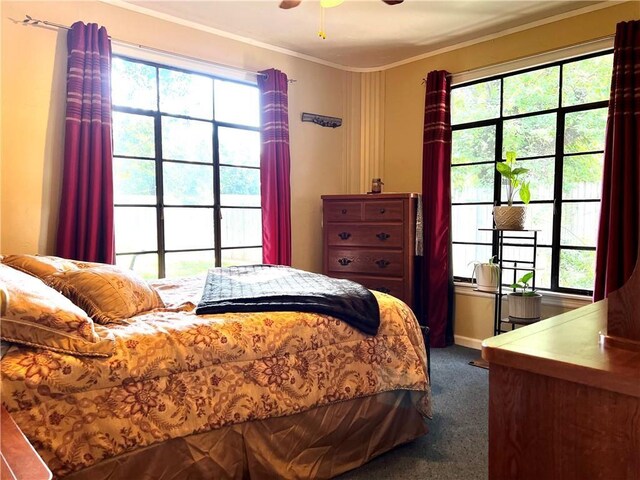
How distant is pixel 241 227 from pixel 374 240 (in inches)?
46.3

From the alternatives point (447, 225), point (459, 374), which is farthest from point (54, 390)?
point (447, 225)

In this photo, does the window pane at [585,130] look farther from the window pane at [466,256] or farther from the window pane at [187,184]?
the window pane at [187,184]

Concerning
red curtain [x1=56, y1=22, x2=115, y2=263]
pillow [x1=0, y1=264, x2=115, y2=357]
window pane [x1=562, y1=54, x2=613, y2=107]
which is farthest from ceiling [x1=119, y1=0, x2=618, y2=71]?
pillow [x1=0, y1=264, x2=115, y2=357]

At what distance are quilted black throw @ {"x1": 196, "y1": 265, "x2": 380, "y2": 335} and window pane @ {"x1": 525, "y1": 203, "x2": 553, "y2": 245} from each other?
2040mm

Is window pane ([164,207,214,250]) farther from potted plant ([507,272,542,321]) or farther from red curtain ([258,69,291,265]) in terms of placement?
potted plant ([507,272,542,321])

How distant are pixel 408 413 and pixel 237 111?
9.33 feet

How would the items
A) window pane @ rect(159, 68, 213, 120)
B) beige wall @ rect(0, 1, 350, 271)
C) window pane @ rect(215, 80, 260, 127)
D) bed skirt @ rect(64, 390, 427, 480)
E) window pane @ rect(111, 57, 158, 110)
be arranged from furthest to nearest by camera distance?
window pane @ rect(215, 80, 260, 127) → window pane @ rect(159, 68, 213, 120) → window pane @ rect(111, 57, 158, 110) → beige wall @ rect(0, 1, 350, 271) → bed skirt @ rect(64, 390, 427, 480)

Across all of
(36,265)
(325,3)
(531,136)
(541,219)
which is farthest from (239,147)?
(541,219)

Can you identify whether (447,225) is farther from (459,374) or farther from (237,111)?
(237,111)

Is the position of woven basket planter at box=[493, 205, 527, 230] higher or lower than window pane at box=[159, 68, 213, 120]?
lower

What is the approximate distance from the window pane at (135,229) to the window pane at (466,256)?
2.61m

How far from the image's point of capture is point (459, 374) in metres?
3.27

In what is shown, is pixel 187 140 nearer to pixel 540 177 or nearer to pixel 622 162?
pixel 540 177

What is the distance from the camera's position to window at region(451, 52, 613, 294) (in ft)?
10.9
